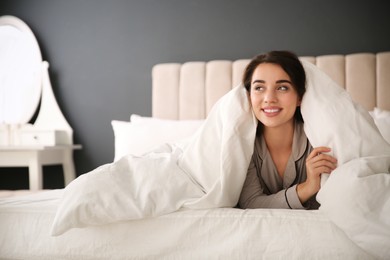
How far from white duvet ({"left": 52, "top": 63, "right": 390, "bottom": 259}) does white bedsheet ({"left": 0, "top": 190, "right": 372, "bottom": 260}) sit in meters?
0.04

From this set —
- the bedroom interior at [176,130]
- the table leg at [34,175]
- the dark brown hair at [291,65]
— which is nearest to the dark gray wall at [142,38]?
the bedroom interior at [176,130]

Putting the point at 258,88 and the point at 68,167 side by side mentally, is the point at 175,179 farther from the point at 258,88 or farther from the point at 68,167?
the point at 68,167

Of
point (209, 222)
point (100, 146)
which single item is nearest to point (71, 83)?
point (100, 146)

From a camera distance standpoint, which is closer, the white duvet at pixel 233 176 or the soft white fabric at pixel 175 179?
the white duvet at pixel 233 176

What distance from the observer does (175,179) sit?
4.53ft

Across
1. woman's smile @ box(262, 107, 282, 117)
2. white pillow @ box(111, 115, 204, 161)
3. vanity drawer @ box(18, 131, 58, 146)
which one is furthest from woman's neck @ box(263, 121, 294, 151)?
vanity drawer @ box(18, 131, 58, 146)

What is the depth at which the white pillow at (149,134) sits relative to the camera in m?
2.51

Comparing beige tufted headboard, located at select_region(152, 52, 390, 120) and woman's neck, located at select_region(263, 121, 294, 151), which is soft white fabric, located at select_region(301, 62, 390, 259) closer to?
woman's neck, located at select_region(263, 121, 294, 151)

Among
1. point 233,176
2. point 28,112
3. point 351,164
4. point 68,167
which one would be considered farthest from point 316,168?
point 28,112

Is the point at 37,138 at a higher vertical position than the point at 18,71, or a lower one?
lower

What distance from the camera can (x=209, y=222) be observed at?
124cm

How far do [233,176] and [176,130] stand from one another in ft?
3.90

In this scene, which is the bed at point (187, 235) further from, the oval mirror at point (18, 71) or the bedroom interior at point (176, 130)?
the oval mirror at point (18, 71)

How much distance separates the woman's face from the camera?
152 centimetres
